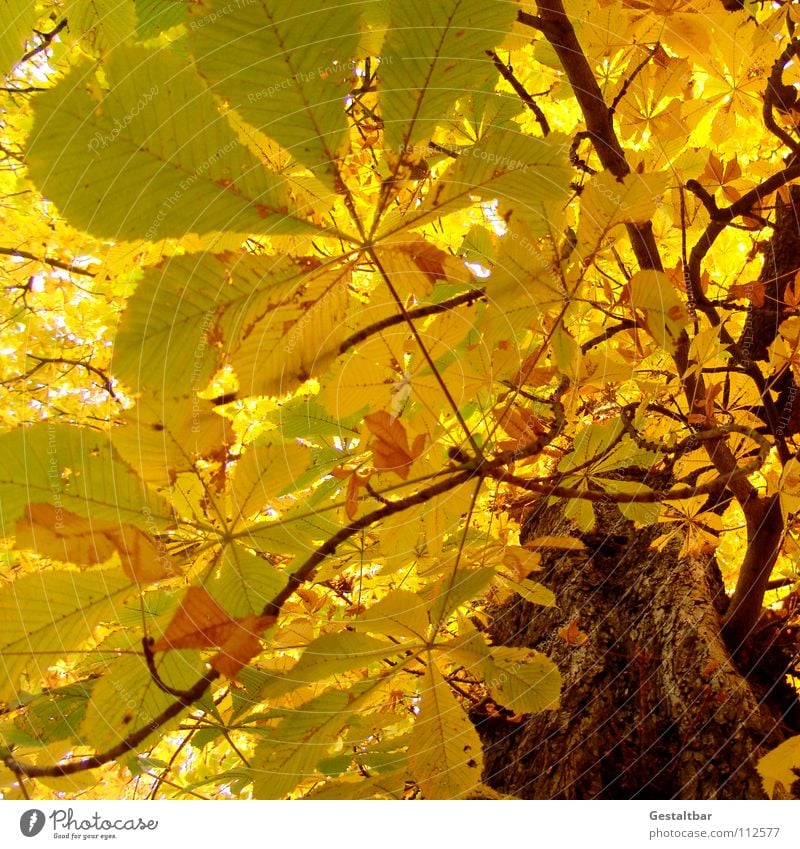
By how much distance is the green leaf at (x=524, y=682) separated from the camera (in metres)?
0.43

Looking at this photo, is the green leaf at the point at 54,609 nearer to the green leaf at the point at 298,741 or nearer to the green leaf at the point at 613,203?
the green leaf at the point at 298,741

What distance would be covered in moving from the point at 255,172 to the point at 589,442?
0.44m

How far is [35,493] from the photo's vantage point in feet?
0.85

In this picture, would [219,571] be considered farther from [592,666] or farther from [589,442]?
[592,666]

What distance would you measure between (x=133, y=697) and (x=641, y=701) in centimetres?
85

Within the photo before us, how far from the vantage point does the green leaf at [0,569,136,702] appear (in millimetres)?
271

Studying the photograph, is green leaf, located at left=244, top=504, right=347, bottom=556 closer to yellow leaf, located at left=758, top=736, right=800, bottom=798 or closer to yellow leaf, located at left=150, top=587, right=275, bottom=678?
yellow leaf, located at left=150, top=587, right=275, bottom=678

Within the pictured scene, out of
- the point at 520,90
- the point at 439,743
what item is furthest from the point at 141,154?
the point at 520,90

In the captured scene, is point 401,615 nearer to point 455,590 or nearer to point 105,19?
point 455,590
